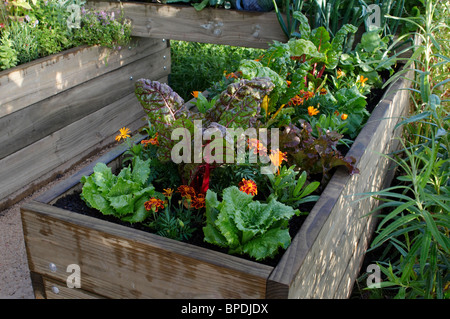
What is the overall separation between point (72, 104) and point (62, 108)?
0.10 metres

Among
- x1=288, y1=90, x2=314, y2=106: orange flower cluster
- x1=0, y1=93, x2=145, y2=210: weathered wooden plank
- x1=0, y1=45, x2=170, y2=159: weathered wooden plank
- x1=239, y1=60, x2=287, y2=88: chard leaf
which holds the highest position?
x1=239, y1=60, x2=287, y2=88: chard leaf

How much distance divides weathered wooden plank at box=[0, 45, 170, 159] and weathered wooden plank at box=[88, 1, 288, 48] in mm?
374

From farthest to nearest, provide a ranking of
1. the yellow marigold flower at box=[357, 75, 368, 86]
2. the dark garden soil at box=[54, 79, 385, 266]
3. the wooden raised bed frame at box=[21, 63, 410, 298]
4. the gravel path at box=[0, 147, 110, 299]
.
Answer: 1. the yellow marigold flower at box=[357, 75, 368, 86]
2. the gravel path at box=[0, 147, 110, 299]
3. the dark garden soil at box=[54, 79, 385, 266]
4. the wooden raised bed frame at box=[21, 63, 410, 298]

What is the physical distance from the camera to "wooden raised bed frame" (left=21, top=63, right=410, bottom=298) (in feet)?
4.26

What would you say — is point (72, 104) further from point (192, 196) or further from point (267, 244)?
point (267, 244)

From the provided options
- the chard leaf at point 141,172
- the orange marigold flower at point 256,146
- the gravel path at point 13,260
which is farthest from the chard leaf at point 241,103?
the gravel path at point 13,260

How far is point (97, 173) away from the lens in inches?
64.6

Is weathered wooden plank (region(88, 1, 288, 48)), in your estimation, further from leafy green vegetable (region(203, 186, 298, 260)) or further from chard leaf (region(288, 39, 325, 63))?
leafy green vegetable (region(203, 186, 298, 260))

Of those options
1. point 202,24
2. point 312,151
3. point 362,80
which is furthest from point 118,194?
point 202,24

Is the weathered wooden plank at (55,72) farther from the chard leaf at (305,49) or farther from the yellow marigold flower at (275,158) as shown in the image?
the yellow marigold flower at (275,158)

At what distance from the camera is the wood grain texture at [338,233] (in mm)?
1308

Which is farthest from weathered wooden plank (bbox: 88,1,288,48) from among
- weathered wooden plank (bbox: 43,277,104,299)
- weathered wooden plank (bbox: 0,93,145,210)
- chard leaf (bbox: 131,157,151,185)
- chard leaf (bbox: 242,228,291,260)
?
weathered wooden plank (bbox: 43,277,104,299)

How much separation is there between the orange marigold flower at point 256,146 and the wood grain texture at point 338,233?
0.27 m

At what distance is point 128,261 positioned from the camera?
1448mm
